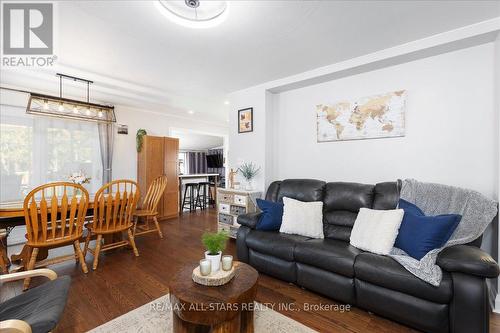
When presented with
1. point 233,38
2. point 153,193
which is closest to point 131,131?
point 153,193

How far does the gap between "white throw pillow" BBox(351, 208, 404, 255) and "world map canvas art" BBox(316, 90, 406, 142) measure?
114 centimetres

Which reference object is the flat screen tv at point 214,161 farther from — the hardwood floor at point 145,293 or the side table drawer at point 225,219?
the hardwood floor at point 145,293

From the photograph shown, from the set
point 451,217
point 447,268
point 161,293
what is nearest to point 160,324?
point 161,293

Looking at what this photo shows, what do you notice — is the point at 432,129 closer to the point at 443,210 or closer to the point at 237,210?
the point at 443,210

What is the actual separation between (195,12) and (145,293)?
8.77 ft

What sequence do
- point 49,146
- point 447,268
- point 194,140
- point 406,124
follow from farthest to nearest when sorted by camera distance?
Result: 1. point 194,140
2. point 49,146
3. point 406,124
4. point 447,268

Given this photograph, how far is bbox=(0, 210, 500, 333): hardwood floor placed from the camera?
1.77 m

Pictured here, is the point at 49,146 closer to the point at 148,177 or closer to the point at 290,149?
the point at 148,177

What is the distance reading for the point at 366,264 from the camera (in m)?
1.82

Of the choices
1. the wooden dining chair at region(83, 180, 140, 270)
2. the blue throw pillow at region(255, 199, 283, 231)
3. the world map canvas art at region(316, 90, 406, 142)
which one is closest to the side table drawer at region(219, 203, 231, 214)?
the blue throw pillow at region(255, 199, 283, 231)

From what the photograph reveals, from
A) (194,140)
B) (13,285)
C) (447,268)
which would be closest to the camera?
(447,268)

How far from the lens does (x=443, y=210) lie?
2.05 meters

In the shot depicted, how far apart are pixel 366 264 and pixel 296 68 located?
2.54 metres

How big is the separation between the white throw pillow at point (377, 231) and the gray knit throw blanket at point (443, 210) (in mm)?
110
